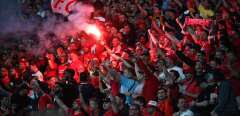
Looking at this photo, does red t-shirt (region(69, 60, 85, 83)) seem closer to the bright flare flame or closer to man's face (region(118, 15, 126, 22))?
the bright flare flame

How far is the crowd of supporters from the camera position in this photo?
9.85m

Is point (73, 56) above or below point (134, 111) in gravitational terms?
above

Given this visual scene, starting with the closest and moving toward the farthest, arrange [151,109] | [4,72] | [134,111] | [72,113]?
[151,109]
[134,111]
[72,113]
[4,72]

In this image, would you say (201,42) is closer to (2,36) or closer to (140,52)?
(140,52)

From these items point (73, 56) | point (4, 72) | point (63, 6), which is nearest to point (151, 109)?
point (73, 56)

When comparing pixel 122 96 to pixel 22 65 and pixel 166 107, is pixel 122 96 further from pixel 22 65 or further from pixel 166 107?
pixel 22 65

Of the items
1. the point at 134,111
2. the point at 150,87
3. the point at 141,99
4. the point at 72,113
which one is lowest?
the point at 72,113

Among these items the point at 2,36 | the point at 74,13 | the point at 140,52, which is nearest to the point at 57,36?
the point at 74,13

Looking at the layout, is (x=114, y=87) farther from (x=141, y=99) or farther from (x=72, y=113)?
(x=141, y=99)

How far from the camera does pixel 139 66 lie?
37.5 ft

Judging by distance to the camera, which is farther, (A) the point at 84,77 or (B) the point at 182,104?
(A) the point at 84,77

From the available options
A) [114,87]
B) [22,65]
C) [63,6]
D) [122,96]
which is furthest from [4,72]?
[122,96]

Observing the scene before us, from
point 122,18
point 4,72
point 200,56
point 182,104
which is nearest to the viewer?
point 182,104

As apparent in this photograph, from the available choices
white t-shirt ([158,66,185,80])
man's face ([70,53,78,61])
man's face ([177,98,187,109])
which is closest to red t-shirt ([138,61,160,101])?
white t-shirt ([158,66,185,80])
